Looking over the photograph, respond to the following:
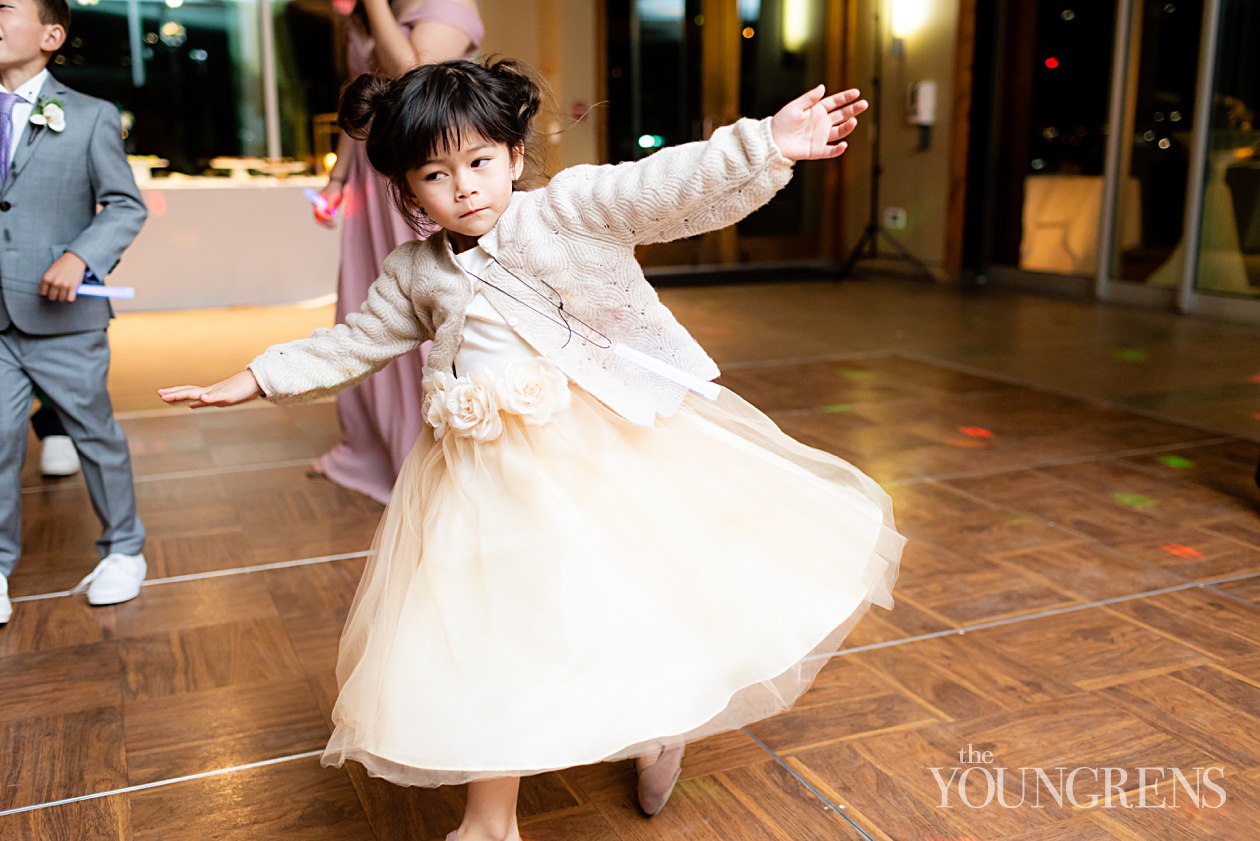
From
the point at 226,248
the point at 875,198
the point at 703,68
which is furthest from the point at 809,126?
the point at 875,198

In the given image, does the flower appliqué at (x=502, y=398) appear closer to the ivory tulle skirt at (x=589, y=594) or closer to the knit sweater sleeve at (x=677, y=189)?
the ivory tulle skirt at (x=589, y=594)

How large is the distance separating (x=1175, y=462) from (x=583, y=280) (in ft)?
7.88

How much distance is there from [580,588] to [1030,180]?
263 inches

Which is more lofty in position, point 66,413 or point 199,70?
point 199,70

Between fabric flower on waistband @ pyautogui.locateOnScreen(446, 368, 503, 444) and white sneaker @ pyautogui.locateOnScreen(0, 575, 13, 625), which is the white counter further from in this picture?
fabric flower on waistband @ pyautogui.locateOnScreen(446, 368, 503, 444)

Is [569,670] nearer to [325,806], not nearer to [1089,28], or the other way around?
[325,806]

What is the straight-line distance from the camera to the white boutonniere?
215cm

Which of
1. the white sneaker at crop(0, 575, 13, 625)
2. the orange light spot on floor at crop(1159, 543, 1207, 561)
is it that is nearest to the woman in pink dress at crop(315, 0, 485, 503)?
the white sneaker at crop(0, 575, 13, 625)

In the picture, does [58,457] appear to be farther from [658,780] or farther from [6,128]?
[658,780]

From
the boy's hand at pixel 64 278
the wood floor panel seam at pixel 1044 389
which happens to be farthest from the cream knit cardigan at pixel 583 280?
the wood floor panel seam at pixel 1044 389

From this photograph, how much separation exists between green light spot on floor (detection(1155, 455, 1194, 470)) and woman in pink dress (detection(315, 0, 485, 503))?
2.02 metres

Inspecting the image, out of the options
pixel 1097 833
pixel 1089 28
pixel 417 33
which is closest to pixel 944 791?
pixel 1097 833

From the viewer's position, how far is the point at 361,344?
154 centimetres

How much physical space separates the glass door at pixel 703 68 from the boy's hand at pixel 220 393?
21.7 feet
